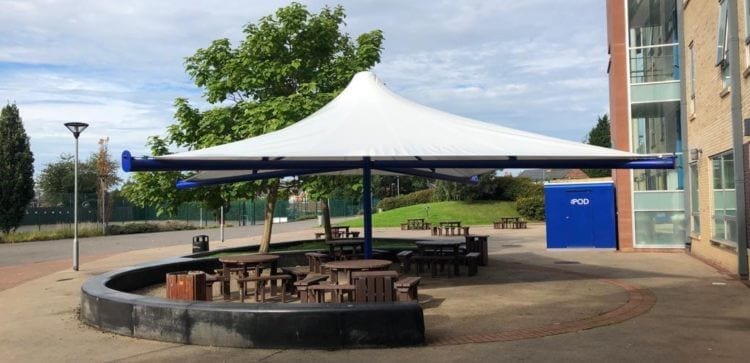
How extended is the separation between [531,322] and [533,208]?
34.0 metres

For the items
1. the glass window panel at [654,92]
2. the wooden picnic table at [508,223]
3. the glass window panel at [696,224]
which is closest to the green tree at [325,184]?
the glass window panel at [654,92]

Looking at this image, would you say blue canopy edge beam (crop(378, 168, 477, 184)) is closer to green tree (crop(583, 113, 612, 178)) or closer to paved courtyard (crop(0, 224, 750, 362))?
paved courtyard (crop(0, 224, 750, 362))

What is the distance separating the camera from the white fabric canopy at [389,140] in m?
8.54

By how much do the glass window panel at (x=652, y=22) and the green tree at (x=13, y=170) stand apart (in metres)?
32.8

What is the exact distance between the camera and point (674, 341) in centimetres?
656

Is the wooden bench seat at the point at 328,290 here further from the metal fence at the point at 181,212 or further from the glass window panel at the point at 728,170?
the metal fence at the point at 181,212

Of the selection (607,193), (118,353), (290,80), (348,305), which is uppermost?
(290,80)

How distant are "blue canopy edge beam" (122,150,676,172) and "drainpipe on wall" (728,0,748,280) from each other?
2546mm

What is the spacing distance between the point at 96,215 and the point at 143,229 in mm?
6712

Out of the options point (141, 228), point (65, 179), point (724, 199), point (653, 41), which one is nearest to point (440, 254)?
point (724, 199)

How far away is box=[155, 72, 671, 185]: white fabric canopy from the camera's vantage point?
28.0ft

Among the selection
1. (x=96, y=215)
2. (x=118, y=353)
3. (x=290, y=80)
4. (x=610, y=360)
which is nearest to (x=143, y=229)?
(x=96, y=215)

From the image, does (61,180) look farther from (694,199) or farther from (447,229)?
(694,199)

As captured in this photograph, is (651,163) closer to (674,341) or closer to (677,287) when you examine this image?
(677,287)
